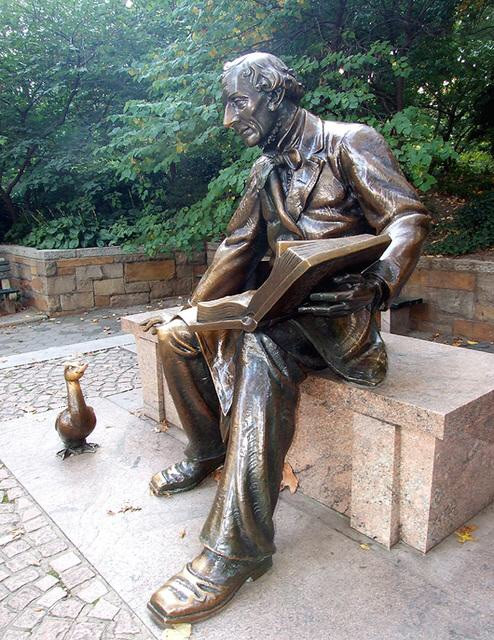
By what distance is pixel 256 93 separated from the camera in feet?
6.93

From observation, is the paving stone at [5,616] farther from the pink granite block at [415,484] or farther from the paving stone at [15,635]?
the pink granite block at [415,484]

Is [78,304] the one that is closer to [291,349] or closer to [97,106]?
[97,106]

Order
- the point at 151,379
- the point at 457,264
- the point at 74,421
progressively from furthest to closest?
the point at 457,264, the point at 151,379, the point at 74,421

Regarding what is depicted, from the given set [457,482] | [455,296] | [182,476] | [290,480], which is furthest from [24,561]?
[455,296]

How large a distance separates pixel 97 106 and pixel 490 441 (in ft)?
32.2

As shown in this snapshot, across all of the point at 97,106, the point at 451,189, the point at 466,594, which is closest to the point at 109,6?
the point at 97,106

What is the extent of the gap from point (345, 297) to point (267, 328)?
14.2 inches

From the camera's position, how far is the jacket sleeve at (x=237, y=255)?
8.11 ft

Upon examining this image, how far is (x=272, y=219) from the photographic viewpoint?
239 centimetres


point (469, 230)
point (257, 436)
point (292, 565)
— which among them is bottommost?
point (292, 565)

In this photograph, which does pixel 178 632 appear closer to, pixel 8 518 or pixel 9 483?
pixel 8 518

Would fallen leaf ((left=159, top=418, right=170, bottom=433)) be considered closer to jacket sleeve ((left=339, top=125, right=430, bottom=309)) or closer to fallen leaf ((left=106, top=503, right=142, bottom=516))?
fallen leaf ((left=106, top=503, right=142, bottom=516))

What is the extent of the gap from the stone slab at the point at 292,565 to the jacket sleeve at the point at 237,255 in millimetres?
915

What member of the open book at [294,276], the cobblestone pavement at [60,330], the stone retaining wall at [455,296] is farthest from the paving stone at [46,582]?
the stone retaining wall at [455,296]
